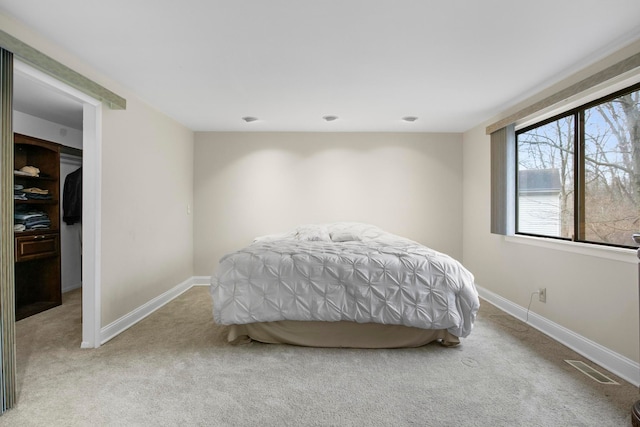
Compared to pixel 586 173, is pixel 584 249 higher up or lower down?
lower down

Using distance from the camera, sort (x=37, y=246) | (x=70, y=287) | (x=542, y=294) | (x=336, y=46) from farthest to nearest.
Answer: (x=70, y=287) < (x=37, y=246) < (x=542, y=294) < (x=336, y=46)

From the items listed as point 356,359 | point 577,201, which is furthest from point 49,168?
point 577,201

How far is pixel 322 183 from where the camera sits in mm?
4602

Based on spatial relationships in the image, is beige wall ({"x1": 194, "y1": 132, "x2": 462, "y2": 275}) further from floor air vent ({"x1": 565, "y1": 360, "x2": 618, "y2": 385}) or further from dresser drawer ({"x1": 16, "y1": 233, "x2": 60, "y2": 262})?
floor air vent ({"x1": 565, "y1": 360, "x2": 618, "y2": 385})

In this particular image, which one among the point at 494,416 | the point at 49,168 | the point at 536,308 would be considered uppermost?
the point at 49,168

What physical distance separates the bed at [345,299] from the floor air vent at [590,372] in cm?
73

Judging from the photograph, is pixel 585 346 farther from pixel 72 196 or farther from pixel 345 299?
pixel 72 196

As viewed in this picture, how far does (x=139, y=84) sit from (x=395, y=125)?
295 centimetres

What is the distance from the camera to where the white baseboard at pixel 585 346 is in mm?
2074

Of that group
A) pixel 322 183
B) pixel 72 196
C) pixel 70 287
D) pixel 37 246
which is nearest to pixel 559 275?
pixel 322 183

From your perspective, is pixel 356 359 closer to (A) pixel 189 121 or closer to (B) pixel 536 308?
(B) pixel 536 308

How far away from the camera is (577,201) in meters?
2.65

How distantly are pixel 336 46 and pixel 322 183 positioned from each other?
2.56m

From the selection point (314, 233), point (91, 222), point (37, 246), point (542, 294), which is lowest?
point (542, 294)
